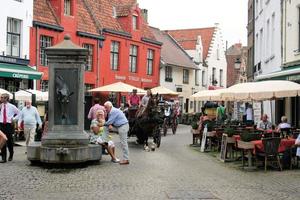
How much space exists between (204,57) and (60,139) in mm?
44806

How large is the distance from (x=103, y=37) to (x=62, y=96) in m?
22.5

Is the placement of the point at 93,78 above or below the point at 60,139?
above

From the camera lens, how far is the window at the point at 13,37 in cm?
2916

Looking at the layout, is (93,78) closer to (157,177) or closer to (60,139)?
(60,139)

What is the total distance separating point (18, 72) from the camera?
2775 centimetres

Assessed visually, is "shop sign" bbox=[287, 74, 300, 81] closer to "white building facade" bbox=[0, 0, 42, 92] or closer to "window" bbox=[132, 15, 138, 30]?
"white building facade" bbox=[0, 0, 42, 92]

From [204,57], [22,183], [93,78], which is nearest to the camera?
[22,183]

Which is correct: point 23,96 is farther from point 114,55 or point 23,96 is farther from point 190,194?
point 190,194

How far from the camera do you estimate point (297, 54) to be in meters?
21.8

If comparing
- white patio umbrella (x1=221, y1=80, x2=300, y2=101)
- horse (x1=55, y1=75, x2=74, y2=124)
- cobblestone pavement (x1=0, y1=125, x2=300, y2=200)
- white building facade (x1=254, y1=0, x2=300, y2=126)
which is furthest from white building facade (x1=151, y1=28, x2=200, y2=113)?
cobblestone pavement (x1=0, y1=125, x2=300, y2=200)

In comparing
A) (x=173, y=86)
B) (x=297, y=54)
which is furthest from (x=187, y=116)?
(x=297, y=54)

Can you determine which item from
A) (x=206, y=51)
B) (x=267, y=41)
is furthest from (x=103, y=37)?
(x=206, y=51)

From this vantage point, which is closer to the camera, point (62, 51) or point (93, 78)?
point (62, 51)

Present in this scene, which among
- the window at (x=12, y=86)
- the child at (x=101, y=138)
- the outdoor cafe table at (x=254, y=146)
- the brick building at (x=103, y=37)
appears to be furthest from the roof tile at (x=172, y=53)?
the outdoor cafe table at (x=254, y=146)
